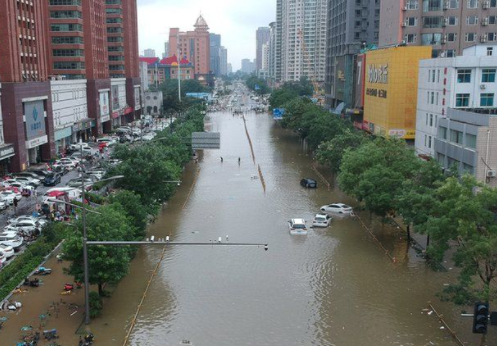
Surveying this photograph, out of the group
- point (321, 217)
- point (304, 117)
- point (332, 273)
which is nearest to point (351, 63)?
point (304, 117)

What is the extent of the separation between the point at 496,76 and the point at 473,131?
51.8ft

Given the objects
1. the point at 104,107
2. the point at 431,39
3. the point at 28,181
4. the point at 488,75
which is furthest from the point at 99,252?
the point at 104,107

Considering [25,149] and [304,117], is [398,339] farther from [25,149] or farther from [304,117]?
[304,117]

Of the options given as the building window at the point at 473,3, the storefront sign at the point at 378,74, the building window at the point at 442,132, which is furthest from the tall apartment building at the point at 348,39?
the building window at the point at 442,132

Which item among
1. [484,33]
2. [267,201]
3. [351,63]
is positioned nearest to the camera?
[267,201]

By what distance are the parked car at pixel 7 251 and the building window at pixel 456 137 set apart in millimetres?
33856

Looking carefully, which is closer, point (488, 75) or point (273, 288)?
point (273, 288)

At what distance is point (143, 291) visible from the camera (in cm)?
A: 2878

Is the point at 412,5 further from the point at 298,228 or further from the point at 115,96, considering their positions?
the point at 115,96

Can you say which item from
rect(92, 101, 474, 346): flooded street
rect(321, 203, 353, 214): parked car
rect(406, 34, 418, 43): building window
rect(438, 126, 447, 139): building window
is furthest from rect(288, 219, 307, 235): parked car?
rect(406, 34, 418, 43): building window

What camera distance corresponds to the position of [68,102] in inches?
3029

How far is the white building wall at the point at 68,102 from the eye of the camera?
71250 mm

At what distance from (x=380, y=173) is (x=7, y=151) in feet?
127

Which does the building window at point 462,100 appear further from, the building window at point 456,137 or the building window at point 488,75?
the building window at point 456,137
